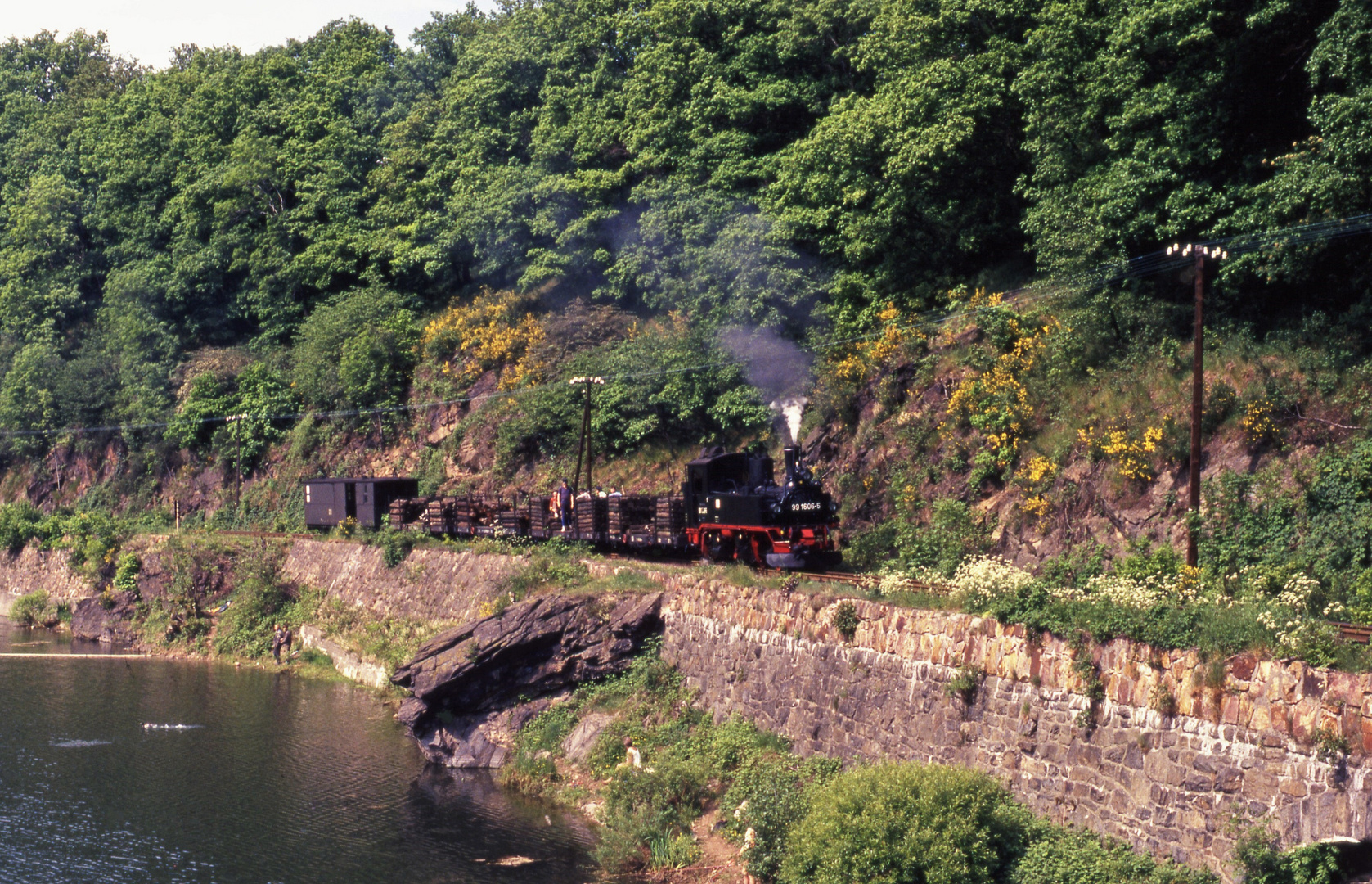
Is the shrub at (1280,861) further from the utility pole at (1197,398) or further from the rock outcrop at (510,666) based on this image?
the rock outcrop at (510,666)

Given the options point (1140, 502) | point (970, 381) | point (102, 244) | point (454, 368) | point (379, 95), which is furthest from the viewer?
point (102, 244)

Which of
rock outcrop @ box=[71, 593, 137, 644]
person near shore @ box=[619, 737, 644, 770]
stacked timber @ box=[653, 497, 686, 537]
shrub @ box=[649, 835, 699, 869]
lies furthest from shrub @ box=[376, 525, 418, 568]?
shrub @ box=[649, 835, 699, 869]

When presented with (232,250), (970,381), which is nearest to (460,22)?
(232,250)

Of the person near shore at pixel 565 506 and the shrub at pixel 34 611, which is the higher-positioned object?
the person near shore at pixel 565 506

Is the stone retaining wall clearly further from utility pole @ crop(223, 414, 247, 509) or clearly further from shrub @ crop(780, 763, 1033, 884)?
utility pole @ crop(223, 414, 247, 509)

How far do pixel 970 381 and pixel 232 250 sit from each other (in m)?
51.9

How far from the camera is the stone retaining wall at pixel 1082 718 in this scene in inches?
538

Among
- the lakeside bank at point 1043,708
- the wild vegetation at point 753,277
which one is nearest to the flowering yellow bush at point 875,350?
the wild vegetation at point 753,277

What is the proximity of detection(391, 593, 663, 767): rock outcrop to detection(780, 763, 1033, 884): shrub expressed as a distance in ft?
34.7

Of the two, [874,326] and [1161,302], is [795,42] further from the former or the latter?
[1161,302]

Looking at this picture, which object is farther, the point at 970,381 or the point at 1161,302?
the point at 970,381

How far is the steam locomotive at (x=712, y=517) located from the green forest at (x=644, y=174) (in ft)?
26.3

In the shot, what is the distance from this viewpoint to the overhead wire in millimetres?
22391

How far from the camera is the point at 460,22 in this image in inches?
2657
